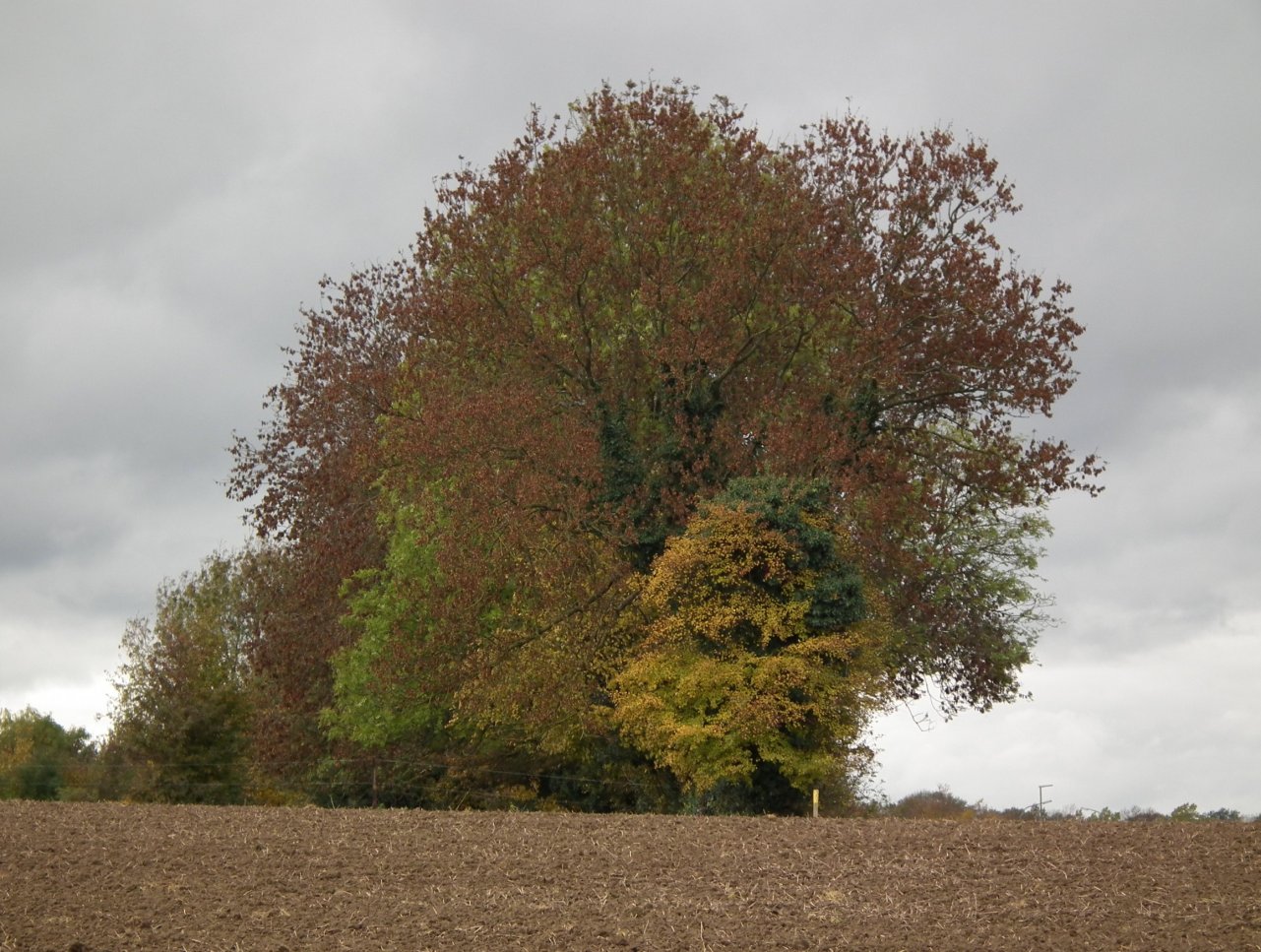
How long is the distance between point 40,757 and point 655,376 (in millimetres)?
28920

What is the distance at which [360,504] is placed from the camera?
36.7 m

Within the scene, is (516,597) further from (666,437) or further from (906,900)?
(906,900)

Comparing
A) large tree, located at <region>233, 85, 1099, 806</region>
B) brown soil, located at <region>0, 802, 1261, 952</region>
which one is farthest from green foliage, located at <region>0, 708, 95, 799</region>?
brown soil, located at <region>0, 802, 1261, 952</region>

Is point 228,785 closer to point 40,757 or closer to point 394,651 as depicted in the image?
point 394,651

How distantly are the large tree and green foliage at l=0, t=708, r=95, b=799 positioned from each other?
14214 mm

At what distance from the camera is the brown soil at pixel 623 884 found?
44.4 ft

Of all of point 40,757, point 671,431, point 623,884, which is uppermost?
point 671,431

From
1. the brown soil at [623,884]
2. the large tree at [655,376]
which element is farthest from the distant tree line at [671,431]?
the brown soil at [623,884]

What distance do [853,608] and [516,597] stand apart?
7.77 m

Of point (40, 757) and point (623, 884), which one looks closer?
point (623, 884)

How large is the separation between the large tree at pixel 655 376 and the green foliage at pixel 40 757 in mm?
14214

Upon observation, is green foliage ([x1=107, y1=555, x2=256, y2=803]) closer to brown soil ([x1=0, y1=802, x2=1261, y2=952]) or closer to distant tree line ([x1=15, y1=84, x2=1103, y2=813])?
distant tree line ([x1=15, y1=84, x2=1103, y2=813])

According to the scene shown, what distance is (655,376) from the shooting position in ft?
95.0

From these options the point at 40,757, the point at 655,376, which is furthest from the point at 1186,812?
the point at 40,757
